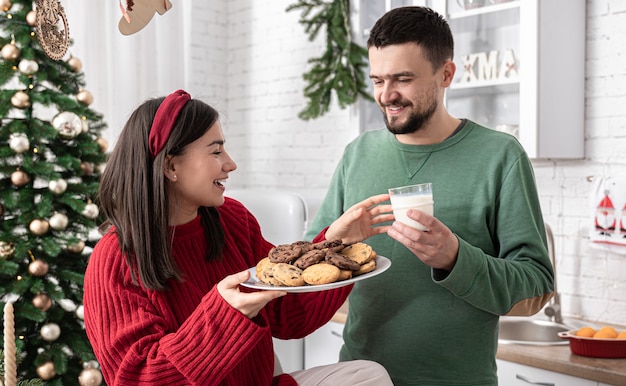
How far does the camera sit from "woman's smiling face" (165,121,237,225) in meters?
1.65

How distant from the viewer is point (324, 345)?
3246 mm

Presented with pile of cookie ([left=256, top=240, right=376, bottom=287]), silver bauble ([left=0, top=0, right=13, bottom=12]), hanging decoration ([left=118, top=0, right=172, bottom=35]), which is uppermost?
silver bauble ([left=0, top=0, right=13, bottom=12])

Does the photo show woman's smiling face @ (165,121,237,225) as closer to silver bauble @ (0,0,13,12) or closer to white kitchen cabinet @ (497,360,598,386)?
white kitchen cabinet @ (497,360,598,386)

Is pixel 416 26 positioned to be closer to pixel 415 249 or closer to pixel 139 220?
pixel 415 249

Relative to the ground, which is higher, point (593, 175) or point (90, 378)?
point (593, 175)

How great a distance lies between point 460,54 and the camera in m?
2.99

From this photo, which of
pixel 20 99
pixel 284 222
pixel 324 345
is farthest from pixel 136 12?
pixel 324 345

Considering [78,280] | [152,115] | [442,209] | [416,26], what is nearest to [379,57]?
[416,26]

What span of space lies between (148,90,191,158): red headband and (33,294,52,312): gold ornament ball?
148 centimetres

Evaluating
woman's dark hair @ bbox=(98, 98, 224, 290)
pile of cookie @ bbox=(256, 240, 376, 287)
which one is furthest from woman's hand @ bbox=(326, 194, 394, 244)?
woman's dark hair @ bbox=(98, 98, 224, 290)

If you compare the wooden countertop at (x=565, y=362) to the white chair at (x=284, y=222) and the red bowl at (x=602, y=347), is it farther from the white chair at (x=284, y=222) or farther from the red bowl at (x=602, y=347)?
the white chair at (x=284, y=222)

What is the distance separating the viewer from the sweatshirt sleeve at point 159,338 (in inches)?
56.4

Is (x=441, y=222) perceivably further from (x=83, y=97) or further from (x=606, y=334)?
(x=83, y=97)

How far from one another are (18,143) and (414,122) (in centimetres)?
173
